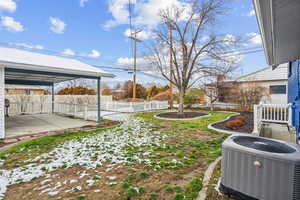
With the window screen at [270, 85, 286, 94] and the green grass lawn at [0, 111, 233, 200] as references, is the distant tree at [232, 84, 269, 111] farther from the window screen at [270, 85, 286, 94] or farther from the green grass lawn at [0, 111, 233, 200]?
the green grass lawn at [0, 111, 233, 200]

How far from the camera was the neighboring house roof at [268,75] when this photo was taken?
42.3 feet

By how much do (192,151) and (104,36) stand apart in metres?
17.8

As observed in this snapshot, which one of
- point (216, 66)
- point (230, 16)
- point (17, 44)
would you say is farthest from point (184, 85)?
point (17, 44)

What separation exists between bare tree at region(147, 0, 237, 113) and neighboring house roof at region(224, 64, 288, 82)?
19.4 feet

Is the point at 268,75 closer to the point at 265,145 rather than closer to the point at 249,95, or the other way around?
the point at 249,95

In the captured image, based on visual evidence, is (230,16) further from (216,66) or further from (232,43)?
(216,66)

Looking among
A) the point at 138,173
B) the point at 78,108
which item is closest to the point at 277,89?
the point at 138,173

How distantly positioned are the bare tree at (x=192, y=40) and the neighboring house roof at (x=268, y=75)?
5.91 meters

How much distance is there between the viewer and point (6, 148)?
438cm

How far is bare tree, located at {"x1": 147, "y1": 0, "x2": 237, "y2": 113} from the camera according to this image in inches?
368

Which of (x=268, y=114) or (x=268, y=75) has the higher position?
(x=268, y=75)

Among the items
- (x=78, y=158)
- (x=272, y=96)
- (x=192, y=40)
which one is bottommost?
(x=78, y=158)

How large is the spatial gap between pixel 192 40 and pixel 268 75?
29.5 ft

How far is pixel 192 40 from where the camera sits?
9.97 meters
